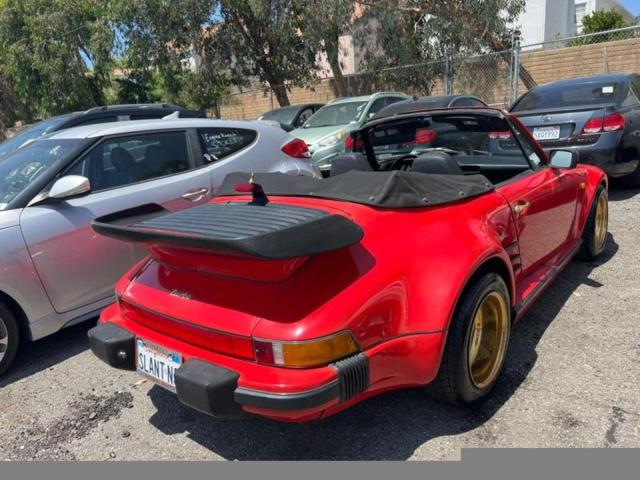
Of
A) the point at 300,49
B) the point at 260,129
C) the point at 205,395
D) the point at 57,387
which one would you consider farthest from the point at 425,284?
the point at 300,49

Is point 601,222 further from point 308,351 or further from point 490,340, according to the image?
point 308,351

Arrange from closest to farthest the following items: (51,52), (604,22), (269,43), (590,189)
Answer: (590,189)
(269,43)
(51,52)
(604,22)

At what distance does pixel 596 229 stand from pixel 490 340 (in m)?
2.39

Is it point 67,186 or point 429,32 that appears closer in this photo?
point 67,186

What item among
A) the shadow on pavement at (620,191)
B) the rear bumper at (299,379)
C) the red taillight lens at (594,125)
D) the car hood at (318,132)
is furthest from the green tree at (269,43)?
the rear bumper at (299,379)

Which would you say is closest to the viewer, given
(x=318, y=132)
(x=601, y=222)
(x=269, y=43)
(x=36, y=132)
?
(x=601, y=222)

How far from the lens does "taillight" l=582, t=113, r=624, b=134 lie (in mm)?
6195

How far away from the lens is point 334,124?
1030 cm

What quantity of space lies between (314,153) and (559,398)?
7193mm

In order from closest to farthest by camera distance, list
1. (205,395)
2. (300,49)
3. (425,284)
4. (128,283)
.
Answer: (205,395) → (425,284) → (128,283) → (300,49)

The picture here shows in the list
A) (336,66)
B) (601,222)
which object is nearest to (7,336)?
(601,222)

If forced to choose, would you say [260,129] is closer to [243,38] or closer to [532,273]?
[532,273]

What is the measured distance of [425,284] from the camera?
238cm

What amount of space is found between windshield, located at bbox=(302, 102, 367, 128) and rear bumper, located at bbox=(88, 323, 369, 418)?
8491mm
